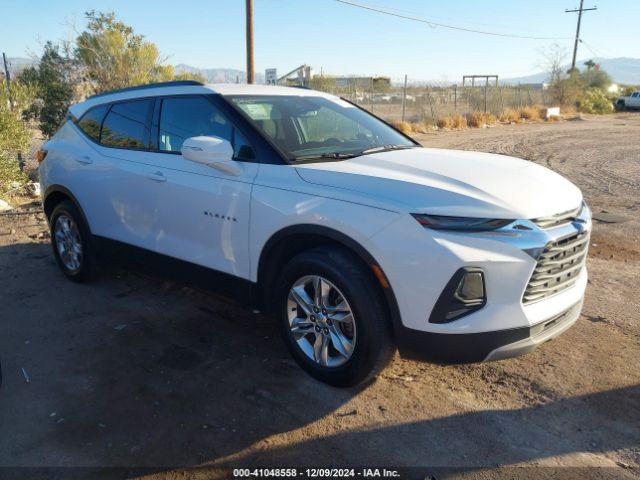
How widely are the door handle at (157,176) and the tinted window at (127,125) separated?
0.33m

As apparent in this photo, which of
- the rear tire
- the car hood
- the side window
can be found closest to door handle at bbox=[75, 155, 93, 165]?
the side window

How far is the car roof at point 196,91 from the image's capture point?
405 cm

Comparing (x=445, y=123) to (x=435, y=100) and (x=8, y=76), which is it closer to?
(x=435, y=100)

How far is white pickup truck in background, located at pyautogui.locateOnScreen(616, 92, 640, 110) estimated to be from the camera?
4369 centimetres

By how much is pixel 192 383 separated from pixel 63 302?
2092mm

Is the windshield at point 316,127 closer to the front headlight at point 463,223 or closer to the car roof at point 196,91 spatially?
the car roof at point 196,91

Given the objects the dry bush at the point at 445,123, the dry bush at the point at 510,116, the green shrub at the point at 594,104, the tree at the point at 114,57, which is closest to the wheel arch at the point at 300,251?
the tree at the point at 114,57

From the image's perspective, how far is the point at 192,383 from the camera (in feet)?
11.4

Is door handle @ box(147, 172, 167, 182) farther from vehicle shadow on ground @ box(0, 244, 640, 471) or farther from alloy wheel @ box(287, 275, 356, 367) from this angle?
alloy wheel @ box(287, 275, 356, 367)

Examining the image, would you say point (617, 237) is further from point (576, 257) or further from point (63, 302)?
point (63, 302)

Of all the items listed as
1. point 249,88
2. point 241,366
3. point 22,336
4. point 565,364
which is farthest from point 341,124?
point 22,336

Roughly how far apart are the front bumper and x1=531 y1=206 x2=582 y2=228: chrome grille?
0.51 metres

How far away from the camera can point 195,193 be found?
380 cm

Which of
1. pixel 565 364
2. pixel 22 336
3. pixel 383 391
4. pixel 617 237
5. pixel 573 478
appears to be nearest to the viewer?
pixel 573 478
